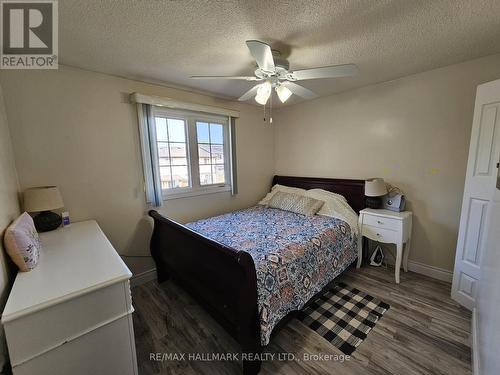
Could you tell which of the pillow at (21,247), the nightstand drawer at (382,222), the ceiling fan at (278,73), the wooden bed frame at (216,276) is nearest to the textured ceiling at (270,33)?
the ceiling fan at (278,73)

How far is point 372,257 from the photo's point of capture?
279cm

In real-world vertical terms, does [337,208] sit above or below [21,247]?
below

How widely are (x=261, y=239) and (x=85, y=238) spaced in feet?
4.79

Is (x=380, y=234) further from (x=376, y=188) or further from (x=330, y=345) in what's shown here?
(x=330, y=345)

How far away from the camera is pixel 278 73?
1.73 meters

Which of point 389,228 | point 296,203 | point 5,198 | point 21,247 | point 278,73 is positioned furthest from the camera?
point 296,203

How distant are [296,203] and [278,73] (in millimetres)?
1783

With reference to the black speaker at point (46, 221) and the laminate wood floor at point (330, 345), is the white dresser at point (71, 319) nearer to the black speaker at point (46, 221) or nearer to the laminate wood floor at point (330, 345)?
the laminate wood floor at point (330, 345)

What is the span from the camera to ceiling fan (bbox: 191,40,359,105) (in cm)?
139

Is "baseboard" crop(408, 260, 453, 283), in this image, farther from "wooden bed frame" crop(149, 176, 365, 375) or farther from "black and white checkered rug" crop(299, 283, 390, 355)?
"wooden bed frame" crop(149, 176, 365, 375)

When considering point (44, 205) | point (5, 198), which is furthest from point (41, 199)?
point (5, 198)

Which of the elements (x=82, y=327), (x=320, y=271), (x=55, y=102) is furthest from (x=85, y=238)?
(x=320, y=271)

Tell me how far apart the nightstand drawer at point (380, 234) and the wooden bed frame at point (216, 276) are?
155 cm

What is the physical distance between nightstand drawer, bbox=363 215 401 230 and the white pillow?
0.15 m
